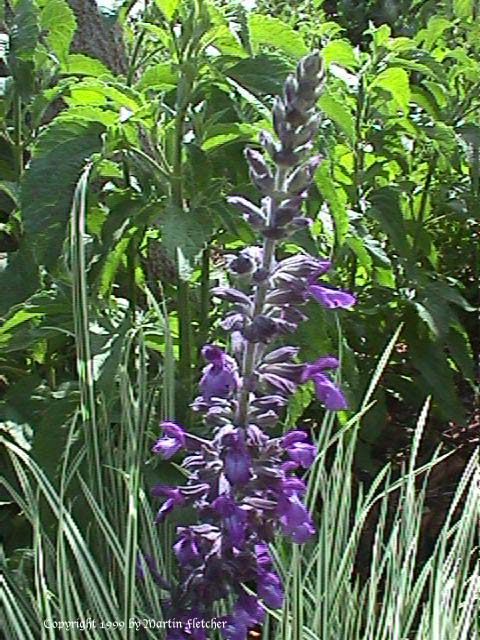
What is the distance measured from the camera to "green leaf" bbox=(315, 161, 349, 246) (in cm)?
128

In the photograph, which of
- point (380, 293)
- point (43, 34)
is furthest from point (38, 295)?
point (380, 293)

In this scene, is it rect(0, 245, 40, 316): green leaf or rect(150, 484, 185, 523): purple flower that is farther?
rect(0, 245, 40, 316): green leaf

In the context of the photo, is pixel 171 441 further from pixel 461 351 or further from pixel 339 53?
pixel 461 351

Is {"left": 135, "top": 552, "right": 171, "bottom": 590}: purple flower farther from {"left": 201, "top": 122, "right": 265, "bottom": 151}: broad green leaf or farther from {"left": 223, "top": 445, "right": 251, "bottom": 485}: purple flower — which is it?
{"left": 201, "top": 122, "right": 265, "bottom": 151}: broad green leaf

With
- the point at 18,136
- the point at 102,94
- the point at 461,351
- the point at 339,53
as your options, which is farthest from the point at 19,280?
the point at 461,351

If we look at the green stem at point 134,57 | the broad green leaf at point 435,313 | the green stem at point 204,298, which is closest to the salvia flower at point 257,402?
the green stem at point 204,298

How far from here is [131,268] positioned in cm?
152

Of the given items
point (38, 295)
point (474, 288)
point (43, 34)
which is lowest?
point (474, 288)

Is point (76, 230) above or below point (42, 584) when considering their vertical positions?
above

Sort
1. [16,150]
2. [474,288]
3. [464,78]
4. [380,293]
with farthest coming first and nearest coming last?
[474,288]
[464,78]
[380,293]
[16,150]

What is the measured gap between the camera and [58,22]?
4.96ft

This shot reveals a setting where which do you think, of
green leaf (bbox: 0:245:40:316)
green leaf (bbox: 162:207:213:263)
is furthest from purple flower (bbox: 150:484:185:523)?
green leaf (bbox: 0:245:40:316)

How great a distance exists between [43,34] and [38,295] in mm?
434

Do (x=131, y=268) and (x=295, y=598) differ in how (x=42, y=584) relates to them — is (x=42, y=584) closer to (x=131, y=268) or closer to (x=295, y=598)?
(x=295, y=598)
